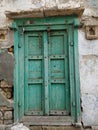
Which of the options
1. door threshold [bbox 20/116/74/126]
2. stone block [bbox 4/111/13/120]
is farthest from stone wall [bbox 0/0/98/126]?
door threshold [bbox 20/116/74/126]

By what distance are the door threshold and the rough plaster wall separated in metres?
0.25

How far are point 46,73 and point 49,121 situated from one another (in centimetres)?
77

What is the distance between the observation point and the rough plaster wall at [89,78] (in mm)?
4316

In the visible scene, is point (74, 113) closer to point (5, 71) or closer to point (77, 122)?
point (77, 122)

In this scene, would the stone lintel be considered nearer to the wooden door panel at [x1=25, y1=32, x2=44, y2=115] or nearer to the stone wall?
the stone wall

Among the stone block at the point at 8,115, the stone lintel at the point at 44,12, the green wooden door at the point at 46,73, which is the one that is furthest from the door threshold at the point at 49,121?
the stone lintel at the point at 44,12

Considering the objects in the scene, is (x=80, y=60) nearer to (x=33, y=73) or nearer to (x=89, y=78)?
(x=89, y=78)

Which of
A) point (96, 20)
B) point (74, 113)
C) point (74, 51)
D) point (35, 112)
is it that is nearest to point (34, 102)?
point (35, 112)

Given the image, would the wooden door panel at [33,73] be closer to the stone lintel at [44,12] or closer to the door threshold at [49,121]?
the door threshold at [49,121]

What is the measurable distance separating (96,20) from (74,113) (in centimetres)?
154

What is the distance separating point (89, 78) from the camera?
173 inches

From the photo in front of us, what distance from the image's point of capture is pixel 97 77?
4.38 m

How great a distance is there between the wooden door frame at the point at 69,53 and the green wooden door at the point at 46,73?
3.4 inches

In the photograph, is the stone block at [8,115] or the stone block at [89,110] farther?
the stone block at [8,115]
